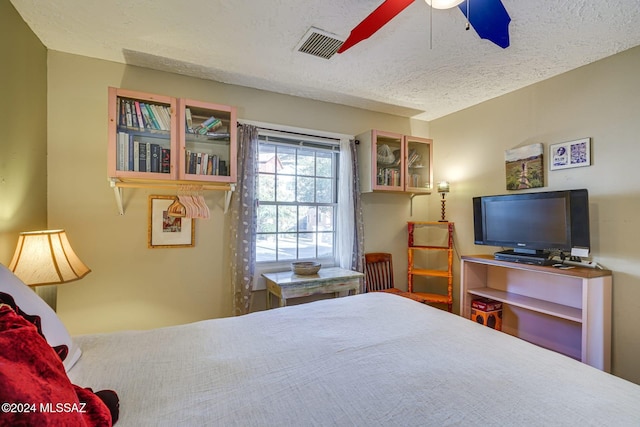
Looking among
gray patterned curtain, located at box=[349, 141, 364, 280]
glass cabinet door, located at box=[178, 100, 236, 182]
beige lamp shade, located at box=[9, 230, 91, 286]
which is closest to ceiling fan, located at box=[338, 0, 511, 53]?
glass cabinet door, located at box=[178, 100, 236, 182]

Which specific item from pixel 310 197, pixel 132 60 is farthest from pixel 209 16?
pixel 310 197

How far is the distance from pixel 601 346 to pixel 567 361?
1312 mm

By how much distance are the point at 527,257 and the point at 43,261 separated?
347cm

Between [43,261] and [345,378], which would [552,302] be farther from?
[43,261]

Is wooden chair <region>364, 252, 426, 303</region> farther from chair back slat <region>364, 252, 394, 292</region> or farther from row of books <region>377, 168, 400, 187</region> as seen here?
row of books <region>377, 168, 400, 187</region>

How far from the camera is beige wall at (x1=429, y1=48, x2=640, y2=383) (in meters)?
2.11

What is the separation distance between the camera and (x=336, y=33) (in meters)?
1.98

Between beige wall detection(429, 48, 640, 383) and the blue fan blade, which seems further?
beige wall detection(429, 48, 640, 383)

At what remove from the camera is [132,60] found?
7.61 feet

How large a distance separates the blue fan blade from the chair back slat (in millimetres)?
2373

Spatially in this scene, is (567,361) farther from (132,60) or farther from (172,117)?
(132,60)

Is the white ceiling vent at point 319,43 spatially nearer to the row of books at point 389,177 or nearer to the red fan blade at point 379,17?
the red fan blade at point 379,17

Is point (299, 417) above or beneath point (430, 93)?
beneath

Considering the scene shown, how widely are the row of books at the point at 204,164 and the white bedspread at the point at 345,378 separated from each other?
127cm
